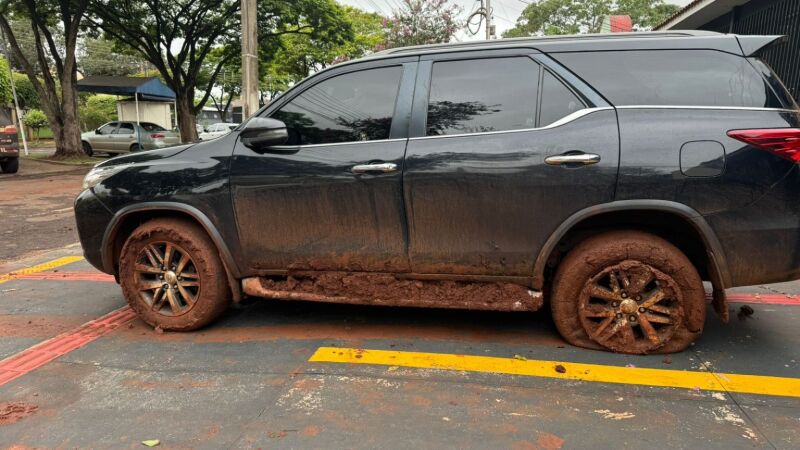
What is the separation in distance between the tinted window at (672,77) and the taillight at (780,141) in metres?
0.17

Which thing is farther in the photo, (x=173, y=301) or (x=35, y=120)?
(x=35, y=120)

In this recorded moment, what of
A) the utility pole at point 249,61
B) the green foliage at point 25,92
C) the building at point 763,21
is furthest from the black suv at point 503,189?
the green foliage at point 25,92

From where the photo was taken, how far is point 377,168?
10.5 ft

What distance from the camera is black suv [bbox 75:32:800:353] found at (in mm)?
2869

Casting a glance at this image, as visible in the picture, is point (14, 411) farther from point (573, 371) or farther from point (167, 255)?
point (573, 371)

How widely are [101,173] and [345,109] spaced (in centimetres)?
178

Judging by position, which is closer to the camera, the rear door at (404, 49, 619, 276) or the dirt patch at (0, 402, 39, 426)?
the dirt patch at (0, 402, 39, 426)

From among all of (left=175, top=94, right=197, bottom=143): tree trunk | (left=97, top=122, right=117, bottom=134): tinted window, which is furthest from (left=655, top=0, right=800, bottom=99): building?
(left=97, top=122, right=117, bottom=134): tinted window

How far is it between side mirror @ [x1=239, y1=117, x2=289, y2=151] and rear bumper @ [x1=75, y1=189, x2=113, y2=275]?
3.95 ft

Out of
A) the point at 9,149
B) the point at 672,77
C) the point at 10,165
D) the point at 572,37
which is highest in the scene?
the point at 572,37

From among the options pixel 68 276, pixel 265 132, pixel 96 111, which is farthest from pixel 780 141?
pixel 96 111

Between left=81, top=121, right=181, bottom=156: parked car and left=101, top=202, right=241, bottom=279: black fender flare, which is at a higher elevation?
left=81, top=121, right=181, bottom=156: parked car

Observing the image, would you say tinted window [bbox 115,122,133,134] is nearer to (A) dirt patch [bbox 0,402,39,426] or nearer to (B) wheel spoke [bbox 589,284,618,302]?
(A) dirt patch [bbox 0,402,39,426]

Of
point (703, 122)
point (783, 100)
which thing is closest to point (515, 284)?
point (703, 122)
